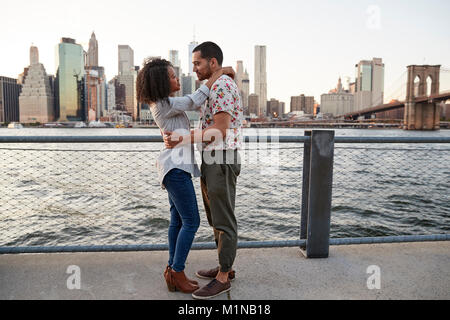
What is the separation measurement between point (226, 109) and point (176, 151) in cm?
38

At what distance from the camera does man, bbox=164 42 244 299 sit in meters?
2.11

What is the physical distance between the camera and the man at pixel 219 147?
2.11 metres

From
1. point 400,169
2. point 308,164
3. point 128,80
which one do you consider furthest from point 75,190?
point 128,80

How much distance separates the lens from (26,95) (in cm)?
11894

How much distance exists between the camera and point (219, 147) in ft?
7.24

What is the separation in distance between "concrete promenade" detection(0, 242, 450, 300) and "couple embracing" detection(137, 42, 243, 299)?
225 mm

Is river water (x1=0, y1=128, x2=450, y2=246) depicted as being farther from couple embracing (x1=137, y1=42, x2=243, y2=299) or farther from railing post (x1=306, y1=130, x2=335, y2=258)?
couple embracing (x1=137, y1=42, x2=243, y2=299)

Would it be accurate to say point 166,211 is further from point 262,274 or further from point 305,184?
point 262,274

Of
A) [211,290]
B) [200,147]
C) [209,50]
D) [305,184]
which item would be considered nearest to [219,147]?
[200,147]

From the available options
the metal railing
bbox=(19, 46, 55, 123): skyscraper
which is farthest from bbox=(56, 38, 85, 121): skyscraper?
the metal railing

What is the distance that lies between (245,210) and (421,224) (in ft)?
13.0

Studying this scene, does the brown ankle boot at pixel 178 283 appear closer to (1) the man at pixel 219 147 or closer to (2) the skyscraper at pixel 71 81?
(1) the man at pixel 219 147

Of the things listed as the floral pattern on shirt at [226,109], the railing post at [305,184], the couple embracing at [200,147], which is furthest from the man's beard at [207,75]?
the railing post at [305,184]
